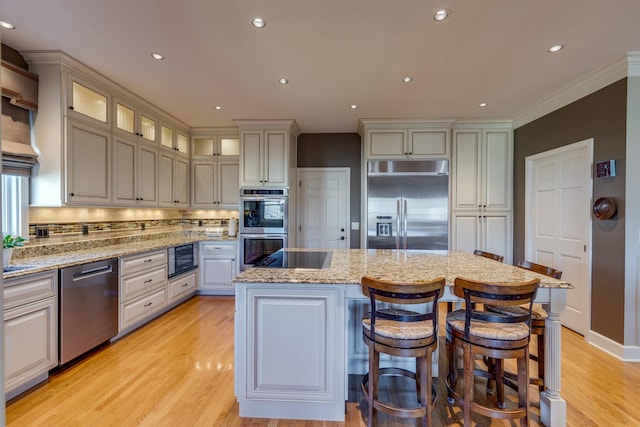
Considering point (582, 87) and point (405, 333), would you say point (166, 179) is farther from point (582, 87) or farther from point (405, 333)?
point (582, 87)

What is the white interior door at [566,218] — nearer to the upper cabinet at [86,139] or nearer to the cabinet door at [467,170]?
the cabinet door at [467,170]

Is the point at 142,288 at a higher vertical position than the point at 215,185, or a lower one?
lower

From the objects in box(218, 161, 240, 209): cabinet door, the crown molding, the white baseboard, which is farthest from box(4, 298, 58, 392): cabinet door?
the crown molding

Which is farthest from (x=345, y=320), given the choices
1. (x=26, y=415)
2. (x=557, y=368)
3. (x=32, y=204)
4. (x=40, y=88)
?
(x=40, y=88)

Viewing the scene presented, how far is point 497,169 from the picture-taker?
4.44 m

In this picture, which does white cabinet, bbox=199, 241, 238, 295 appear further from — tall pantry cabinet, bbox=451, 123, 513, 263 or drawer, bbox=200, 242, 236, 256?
tall pantry cabinet, bbox=451, 123, 513, 263

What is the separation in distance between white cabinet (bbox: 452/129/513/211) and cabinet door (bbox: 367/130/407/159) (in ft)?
2.56

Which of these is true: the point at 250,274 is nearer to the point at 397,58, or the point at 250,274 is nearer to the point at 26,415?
the point at 26,415

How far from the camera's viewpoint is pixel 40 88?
2.79 meters

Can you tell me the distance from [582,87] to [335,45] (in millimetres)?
2600

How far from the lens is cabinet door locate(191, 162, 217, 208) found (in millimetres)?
4930

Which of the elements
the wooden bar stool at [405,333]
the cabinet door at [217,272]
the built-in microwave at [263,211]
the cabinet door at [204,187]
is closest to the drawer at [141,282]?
the cabinet door at [217,272]

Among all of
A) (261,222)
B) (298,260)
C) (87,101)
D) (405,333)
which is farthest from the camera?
(261,222)

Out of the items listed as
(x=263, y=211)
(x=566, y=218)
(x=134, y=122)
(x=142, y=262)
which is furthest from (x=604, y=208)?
(x=134, y=122)
